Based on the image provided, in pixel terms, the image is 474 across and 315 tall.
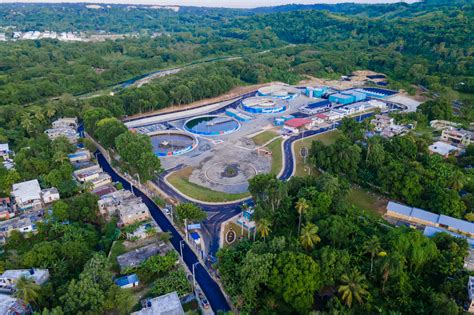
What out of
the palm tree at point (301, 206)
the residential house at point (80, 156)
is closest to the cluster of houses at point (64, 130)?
the residential house at point (80, 156)

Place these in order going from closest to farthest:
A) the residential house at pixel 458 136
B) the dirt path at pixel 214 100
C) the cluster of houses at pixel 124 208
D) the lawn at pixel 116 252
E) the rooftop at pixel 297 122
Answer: the lawn at pixel 116 252 → the cluster of houses at pixel 124 208 → the residential house at pixel 458 136 → the rooftop at pixel 297 122 → the dirt path at pixel 214 100

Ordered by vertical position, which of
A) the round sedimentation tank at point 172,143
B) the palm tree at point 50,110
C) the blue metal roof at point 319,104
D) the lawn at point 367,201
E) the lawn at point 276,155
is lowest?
the blue metal roof at point 319,104

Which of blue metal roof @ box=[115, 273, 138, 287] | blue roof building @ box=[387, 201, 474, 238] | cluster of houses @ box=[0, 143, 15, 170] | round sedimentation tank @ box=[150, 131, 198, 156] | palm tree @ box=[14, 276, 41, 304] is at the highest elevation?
palm tree @ box=[14, 276, 41, 304]

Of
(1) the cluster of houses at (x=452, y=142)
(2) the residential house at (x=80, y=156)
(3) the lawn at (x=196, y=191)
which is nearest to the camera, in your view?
(3) the lawn at (x=196, y=191)

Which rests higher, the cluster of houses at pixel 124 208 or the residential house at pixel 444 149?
the cluster of houses at pixel 124 208

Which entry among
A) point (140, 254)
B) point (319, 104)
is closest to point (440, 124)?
point (319, 104)

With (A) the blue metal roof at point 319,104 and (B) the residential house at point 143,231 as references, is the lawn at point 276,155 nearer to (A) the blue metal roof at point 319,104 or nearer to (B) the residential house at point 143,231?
(B) the residential house at point 143,231

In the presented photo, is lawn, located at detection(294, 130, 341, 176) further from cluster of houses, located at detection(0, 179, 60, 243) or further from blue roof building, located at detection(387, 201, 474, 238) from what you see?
cluster of houses, located at detection(0, 179, 60, 243)

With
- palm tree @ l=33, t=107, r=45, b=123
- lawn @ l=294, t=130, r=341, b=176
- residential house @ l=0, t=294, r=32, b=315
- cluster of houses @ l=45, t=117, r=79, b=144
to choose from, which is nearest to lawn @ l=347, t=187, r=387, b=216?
lawn @ l=294, t=130, r=341, b=176
